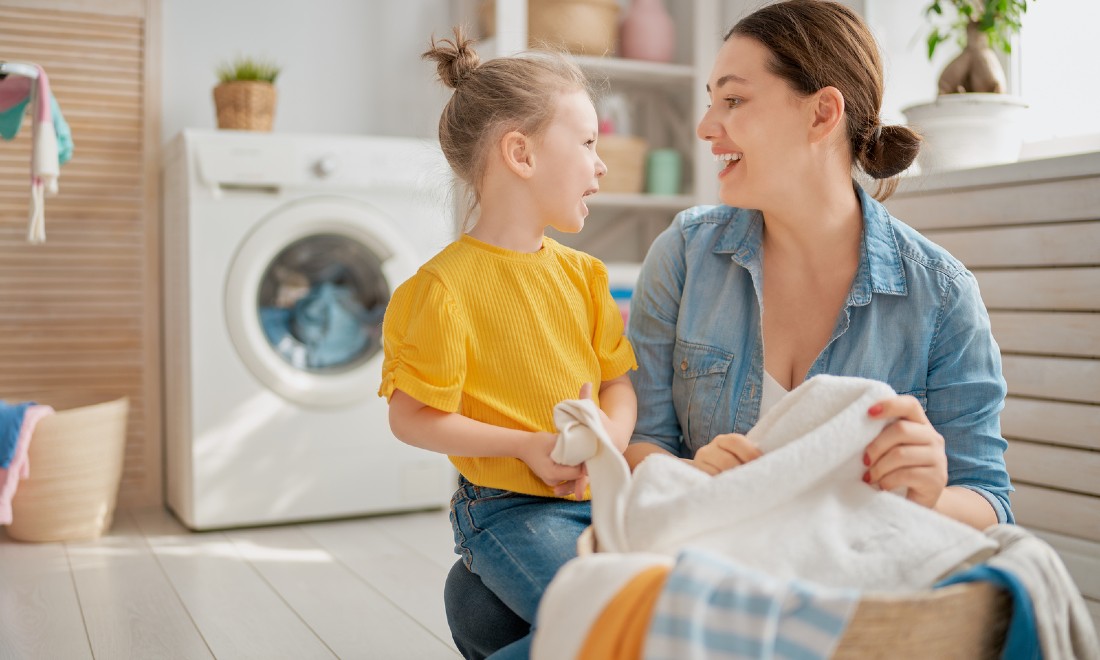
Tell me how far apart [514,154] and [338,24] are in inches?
86.7

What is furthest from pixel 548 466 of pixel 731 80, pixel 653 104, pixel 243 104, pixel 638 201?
pixel 653 104

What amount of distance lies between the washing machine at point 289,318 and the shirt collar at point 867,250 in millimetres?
1403

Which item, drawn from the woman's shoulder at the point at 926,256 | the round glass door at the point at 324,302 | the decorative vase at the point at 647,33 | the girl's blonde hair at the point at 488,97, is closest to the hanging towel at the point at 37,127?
the round glass door at the point at 324,302

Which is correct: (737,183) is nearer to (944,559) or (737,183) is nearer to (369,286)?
(944,559)

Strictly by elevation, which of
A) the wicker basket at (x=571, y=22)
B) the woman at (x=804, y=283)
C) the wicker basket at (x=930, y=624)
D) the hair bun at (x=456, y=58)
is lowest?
the wicker basket at (x=930, y=624)

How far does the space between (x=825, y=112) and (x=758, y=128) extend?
0.09m

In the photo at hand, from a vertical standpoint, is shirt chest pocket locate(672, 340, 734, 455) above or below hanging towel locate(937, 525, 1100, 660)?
above

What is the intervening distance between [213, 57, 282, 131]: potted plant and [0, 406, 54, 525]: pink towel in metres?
0.92

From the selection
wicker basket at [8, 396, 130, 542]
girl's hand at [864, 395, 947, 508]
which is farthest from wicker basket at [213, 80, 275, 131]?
girl's hand at [864, 395, 947, 508]

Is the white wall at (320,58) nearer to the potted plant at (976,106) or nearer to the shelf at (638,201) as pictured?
the shelf at (638,201)

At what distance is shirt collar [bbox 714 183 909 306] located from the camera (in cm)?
131

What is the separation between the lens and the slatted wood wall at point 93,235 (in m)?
2.94

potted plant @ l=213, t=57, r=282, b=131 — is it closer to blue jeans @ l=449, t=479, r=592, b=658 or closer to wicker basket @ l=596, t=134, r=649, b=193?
wicker basket @ l=596, t=134, r=649, b=193

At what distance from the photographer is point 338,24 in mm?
3293
